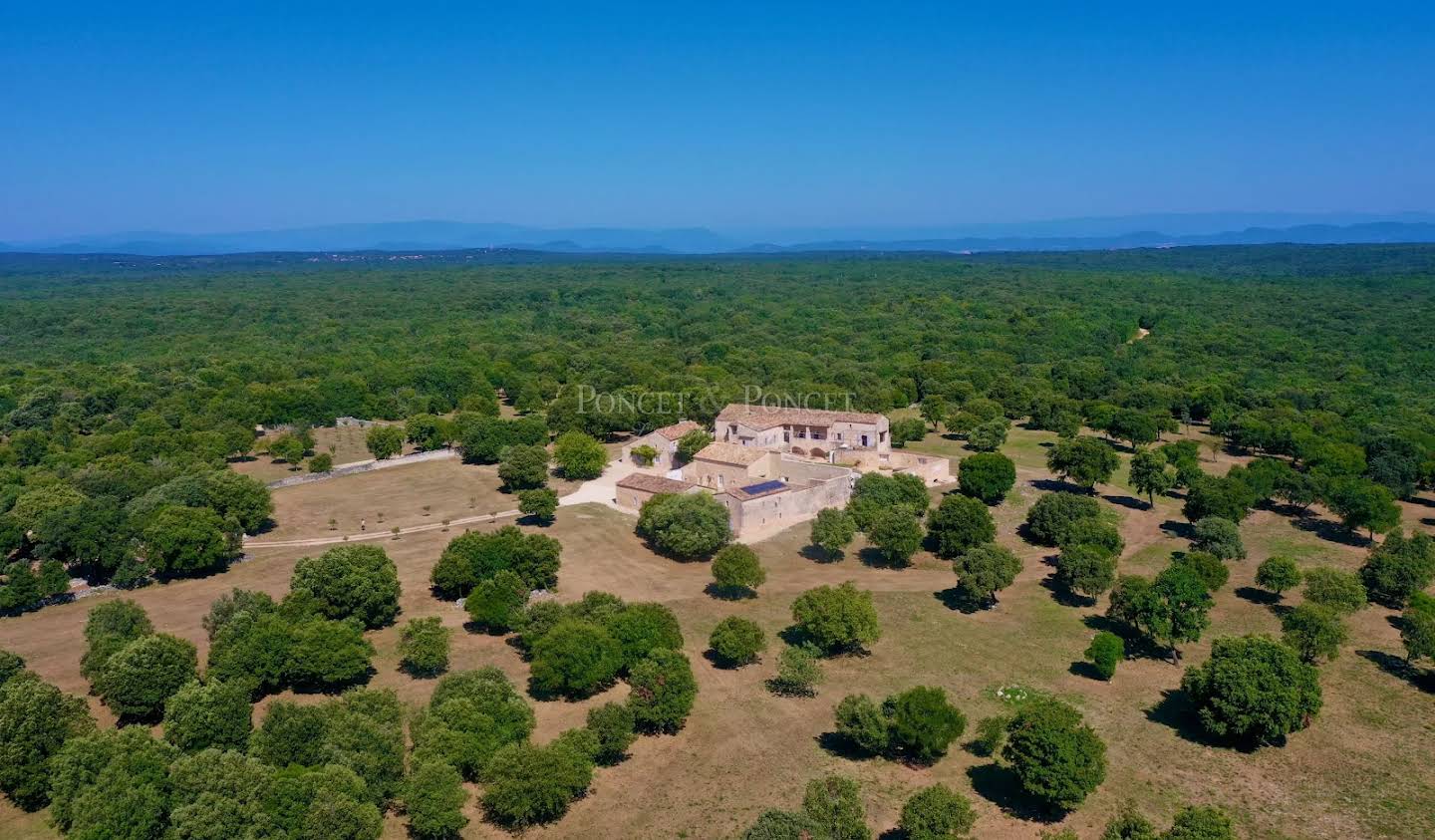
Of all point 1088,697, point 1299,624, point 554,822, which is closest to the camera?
point 554,822

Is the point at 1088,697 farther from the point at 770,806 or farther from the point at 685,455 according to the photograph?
the point at 685,455

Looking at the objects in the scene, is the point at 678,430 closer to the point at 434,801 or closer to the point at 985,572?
the point at 985,572

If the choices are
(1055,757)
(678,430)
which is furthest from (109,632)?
(678,430)

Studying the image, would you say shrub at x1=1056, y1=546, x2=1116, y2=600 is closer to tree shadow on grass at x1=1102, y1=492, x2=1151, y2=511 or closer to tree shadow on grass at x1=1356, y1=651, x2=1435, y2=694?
tree shadow on grass at x1=1356, y1=651, x2=1435, y2=694

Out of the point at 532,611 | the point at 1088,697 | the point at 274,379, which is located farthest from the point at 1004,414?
the point at 274,379

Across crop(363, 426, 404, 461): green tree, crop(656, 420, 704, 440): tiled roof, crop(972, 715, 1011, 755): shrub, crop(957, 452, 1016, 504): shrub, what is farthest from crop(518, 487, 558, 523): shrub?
crop(972, 715, 1011, 755): shrub
